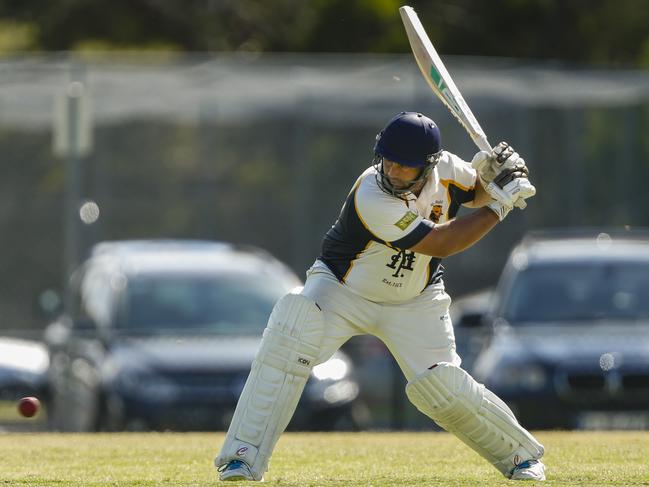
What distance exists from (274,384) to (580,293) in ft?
18.5

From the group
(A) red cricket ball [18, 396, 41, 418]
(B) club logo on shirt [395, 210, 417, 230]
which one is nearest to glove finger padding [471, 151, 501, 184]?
(B) club logo on shirt [395, 210, 417, 230]

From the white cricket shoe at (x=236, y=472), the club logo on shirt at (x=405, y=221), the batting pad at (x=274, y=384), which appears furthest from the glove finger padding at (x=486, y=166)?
the white cricket shoe at (x=236, y=472)

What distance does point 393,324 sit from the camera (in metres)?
7.70

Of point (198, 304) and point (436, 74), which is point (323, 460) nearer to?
point (436, 74)

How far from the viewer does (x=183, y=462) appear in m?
8.77

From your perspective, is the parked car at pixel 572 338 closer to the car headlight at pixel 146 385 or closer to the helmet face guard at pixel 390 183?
the car headlight at pixel 146 385

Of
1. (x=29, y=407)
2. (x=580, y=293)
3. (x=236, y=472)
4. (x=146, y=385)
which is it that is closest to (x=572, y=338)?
(x=580, y=293)

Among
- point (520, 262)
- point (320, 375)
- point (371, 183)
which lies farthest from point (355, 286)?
point (520, 262)

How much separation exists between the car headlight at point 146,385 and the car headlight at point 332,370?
106cm

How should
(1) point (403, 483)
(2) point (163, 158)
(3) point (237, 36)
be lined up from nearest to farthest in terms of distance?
(1) point (403, 483), (2) point (163, 158), (3) point (237, 36)

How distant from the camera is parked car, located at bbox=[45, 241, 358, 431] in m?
11.8

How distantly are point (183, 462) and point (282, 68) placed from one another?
990 centimetres

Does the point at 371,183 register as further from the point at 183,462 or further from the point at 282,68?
the point at 282,68

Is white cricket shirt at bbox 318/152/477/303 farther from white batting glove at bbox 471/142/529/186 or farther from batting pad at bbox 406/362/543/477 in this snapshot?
batting pad at bbox 406/362/543/477
